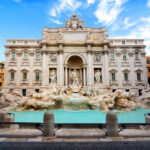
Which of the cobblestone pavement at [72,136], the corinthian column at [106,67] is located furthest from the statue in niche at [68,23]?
the cobblestone pavement at [72,136]

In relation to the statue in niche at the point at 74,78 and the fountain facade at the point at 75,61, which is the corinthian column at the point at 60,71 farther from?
the statue in niche at the point at 74,78

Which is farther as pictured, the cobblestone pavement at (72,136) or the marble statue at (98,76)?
the marble statue at (98,76)

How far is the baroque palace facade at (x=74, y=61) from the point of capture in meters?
21.4

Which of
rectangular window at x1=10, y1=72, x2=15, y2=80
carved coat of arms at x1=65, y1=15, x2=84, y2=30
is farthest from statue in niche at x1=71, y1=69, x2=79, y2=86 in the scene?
rectangular window at x1=10, y1=72, x2=15, y2=80

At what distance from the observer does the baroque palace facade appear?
21.4m

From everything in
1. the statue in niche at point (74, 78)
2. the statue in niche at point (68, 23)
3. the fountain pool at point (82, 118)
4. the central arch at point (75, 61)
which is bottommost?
the fountain pool at point (82, 118)

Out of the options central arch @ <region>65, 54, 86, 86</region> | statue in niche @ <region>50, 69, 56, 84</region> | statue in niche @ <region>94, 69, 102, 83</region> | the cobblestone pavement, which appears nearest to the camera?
the cobblestone pavement

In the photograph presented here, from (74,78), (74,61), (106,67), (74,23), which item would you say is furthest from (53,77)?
(74,23)

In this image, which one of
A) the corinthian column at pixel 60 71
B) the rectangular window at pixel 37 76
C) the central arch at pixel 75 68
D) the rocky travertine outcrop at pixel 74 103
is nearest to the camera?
the rocky travertine outcrop at pixel 74 103

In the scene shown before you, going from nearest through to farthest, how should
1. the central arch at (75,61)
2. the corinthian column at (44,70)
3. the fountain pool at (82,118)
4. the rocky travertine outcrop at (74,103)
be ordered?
the fountain pool at (82,118) → the rocky travertine outcrop at (74,103) → the corinthian column at (44,70) → the central arch at (75,61)

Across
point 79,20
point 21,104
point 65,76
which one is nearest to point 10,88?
point 21,104

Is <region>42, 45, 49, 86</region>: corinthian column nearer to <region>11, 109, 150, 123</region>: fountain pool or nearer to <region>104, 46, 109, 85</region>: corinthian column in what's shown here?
<region>11, 109, 150, 123</region>: fountain pool

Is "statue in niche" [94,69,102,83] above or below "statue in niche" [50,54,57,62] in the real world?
below

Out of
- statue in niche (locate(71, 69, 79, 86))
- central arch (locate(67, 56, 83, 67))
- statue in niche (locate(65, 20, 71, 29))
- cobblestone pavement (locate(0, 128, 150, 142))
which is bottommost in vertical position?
cobblestone pavement (locate(0, 128, 150, 142))
